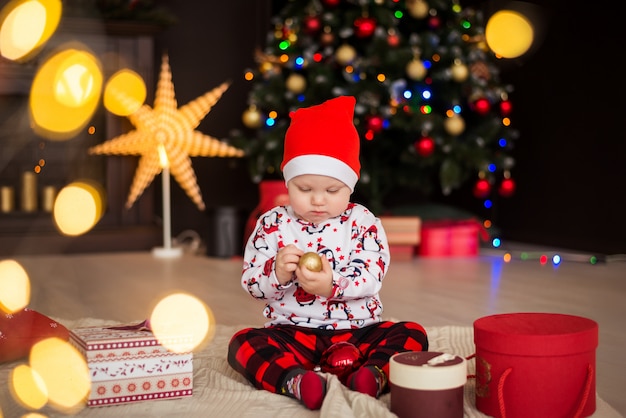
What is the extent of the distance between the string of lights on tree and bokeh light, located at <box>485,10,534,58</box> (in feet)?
0.94

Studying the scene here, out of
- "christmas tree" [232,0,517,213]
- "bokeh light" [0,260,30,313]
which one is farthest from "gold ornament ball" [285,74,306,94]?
"bokeh light" [0,260,30,313]

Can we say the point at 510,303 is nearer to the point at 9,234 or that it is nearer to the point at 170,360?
the point at 170,360

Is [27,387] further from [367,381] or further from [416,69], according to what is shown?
[416,69]

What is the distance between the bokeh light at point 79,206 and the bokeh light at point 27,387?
2578 mm

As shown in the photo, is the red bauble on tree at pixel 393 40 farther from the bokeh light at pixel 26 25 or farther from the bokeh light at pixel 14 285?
the bokeh light at pixel 14 285

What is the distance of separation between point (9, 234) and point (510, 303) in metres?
2.67

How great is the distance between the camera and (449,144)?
13.1ft

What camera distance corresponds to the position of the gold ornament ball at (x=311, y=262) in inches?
61.8

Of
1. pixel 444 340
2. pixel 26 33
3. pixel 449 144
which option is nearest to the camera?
pixel 444 340

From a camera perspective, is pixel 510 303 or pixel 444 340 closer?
pixel 444 340

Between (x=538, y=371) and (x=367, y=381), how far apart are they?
0.31 meters

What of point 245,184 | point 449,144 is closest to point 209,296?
point 449,144

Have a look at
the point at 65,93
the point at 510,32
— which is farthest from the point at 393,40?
the point at 65,93

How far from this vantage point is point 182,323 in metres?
2.35
